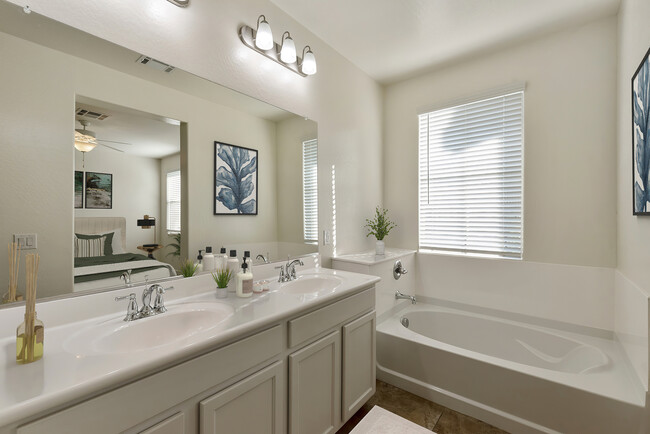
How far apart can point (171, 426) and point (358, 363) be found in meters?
1.14

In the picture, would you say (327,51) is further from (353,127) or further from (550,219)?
(550,219)

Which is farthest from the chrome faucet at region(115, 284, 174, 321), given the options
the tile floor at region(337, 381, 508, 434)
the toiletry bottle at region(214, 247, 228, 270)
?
the tile floor at region(337, 381, 508, 434)

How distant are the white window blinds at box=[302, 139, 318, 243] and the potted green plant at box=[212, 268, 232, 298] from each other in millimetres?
807

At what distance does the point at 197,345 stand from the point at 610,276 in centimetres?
270

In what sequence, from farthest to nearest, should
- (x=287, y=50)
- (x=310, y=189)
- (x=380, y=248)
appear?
1. (x=380, y=248)
2. (x=310, y=189)
3. (x=287, y=50)

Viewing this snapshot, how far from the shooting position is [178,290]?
140 centimetres

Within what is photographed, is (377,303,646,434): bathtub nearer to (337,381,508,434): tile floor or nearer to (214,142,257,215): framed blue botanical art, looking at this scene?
(337,381,508,434): tile floor

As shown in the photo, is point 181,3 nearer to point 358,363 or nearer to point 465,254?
point 358,363

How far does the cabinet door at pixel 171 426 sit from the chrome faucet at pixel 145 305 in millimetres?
422

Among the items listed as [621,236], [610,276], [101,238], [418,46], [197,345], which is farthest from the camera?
[418,46]

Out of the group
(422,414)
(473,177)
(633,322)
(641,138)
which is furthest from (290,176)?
(633,322)

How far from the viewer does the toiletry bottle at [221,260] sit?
157 cm

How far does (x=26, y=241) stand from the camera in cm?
102

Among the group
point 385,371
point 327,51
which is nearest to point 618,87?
point 327,51
